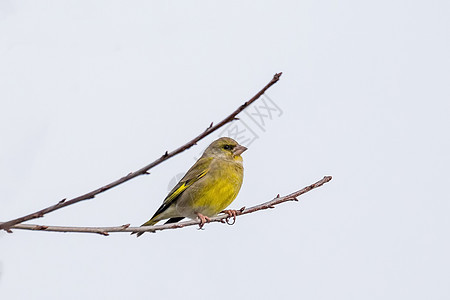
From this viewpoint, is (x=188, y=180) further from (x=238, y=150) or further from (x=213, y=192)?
(x=238, y=150)

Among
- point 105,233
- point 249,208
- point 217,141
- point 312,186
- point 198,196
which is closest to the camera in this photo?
point 105,233

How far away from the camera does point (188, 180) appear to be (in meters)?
7.99

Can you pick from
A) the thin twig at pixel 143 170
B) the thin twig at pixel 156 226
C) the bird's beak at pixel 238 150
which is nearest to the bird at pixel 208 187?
the bird's beak at pixel 238 150

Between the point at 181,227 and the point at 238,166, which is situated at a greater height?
the point at 238,166

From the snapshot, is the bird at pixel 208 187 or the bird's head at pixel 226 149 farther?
the bird's head at pixel 226 149

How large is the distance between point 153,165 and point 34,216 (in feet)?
1.81

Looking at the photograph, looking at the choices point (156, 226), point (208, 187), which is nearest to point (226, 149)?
point (208, 187)

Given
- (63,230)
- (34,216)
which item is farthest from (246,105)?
(63,230)

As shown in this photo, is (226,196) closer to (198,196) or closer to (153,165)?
(198,196)

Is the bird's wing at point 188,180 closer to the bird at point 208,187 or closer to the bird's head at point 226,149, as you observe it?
the bird at point 208,187

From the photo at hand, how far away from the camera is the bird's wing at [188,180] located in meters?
7.86

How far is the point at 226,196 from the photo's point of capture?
24.9ft

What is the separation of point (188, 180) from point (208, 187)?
0.43m

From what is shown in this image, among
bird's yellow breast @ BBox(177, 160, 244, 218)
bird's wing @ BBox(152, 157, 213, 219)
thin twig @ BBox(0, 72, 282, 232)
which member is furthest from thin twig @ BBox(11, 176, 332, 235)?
bird's wing @ BBox(152, 157, 213, 219)
